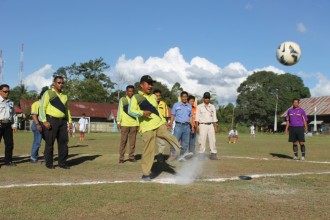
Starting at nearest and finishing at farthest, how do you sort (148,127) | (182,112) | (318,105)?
1. (148,127)
2. (182,112)
3. (318,105)

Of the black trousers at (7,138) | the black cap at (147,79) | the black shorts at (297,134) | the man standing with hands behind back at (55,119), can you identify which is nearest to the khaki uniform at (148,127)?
the black cap at (147,79)

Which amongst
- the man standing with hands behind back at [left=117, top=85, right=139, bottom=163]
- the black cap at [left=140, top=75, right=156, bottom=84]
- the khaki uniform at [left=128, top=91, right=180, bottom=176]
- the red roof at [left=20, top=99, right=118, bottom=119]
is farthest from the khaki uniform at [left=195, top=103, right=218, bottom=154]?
the red roof at [left=20, top=99, right=118, bottom=119]

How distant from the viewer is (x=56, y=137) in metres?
9.76

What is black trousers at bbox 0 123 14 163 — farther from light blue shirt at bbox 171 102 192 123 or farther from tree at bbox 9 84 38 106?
tree at bbox 9 84 38 106

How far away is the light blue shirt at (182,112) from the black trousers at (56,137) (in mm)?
3657

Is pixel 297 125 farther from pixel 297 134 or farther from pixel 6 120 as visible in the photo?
pixel 6 120

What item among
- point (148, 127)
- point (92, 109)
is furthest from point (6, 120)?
point (92, 109)

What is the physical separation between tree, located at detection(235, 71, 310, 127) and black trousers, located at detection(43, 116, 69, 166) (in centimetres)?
8025

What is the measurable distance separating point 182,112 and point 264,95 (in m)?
78.3

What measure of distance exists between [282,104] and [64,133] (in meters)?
84.9

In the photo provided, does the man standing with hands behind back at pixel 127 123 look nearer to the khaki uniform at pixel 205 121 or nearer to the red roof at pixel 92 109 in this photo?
the khaki uniform at pixel 205 121

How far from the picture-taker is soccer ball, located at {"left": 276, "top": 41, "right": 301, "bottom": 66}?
12.5m

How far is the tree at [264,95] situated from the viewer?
87.5 m

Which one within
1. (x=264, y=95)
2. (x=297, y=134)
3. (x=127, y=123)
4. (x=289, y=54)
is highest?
(x=264, y=95)
